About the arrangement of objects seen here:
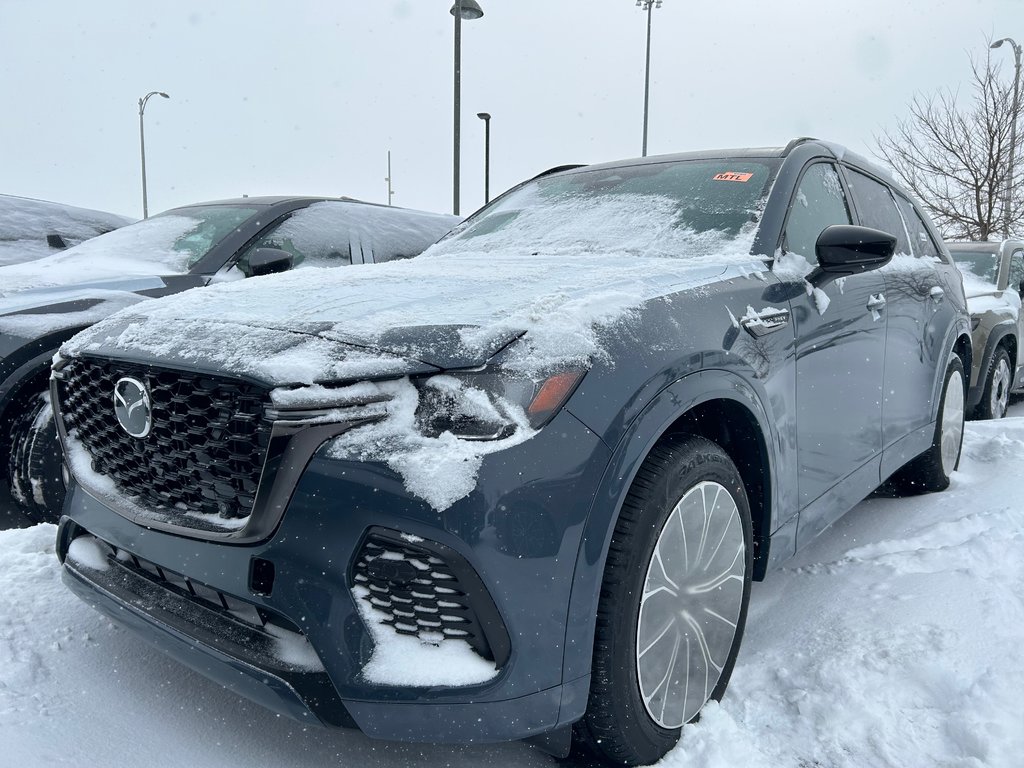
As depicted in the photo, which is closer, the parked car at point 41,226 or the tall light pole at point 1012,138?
the parked car at point 41,226

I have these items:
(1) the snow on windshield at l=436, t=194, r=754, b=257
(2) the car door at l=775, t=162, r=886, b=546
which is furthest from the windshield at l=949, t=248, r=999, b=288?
(1) the snow on windshield at l=436, t=194, r=754, b=257

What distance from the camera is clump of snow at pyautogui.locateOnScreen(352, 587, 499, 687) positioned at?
4.86ft

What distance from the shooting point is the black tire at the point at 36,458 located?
9.79 feet

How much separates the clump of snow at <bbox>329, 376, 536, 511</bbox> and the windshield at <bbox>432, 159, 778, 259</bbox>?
3.80ft

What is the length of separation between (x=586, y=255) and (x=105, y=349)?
1.43 m

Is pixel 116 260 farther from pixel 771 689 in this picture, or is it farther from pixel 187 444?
pixel 771 689

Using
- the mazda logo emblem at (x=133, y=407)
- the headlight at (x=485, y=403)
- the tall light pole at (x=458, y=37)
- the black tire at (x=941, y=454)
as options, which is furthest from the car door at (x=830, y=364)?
the tall light pole at (x=458, y=37)

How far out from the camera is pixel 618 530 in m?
1.66

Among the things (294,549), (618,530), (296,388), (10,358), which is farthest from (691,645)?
(10,358)

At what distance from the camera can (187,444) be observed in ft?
5.48

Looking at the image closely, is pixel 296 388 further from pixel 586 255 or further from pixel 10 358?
pixel 10 358

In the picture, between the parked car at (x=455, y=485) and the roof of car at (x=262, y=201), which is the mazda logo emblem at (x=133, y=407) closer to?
the parked car at (x=455, y=485)

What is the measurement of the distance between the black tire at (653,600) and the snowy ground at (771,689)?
0.57 feet

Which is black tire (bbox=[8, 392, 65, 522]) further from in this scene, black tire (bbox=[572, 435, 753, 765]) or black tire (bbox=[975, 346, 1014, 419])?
black tire (bbox=[975, 346, 1014, 419])
